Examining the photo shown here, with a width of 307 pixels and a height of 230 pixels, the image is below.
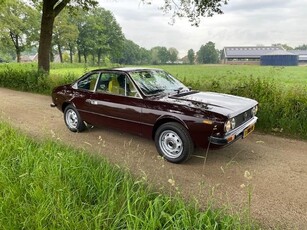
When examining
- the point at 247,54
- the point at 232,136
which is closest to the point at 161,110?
the point at 232,136

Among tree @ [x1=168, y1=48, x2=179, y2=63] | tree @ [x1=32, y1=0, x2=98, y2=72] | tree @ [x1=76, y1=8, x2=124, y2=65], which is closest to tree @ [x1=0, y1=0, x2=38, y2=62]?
tree @ [x1=76, y1=8, x2=124, y2=65]

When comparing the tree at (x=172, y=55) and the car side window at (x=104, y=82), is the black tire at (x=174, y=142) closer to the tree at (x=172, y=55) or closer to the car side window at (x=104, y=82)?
the car side window at (x=104, y=82)

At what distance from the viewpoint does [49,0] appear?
12492mm

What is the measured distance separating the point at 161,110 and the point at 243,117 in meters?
1.41

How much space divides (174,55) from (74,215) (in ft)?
377

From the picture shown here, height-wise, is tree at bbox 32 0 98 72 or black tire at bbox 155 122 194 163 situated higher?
→ tree at bbox 32 0 98 72

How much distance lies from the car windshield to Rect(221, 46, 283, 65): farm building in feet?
279

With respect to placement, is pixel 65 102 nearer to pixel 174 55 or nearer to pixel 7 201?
pixel 7 201

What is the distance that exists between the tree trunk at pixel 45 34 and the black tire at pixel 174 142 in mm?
10258

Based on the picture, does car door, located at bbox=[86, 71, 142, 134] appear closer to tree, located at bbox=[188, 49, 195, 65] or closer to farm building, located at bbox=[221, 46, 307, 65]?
farm building, located at bbox=[221, 46, 307, 65]

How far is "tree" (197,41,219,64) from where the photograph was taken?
102062 mm

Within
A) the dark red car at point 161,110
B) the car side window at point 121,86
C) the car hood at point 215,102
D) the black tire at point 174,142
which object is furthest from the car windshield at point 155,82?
the black tire at point 174,142

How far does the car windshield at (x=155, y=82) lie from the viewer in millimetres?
4799

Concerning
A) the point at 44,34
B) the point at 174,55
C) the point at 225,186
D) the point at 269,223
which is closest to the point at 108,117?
the point at 225,186
